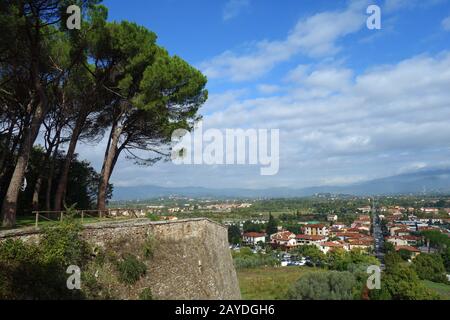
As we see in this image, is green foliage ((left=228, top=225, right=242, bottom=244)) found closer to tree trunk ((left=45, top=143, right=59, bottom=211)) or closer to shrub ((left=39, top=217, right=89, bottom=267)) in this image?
tree trunk ((left=45, top=143, right=59, bottom=211))

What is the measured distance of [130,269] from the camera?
1102cm

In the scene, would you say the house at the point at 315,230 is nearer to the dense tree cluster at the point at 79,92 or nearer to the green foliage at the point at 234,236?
Result: the green foliage at the point at 234,236

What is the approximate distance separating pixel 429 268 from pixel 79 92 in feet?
145

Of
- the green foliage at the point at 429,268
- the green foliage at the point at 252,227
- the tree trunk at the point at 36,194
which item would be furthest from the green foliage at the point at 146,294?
the green foliage at the point at 252,227

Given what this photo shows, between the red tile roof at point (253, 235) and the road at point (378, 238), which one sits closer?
the road at point (378, 238)

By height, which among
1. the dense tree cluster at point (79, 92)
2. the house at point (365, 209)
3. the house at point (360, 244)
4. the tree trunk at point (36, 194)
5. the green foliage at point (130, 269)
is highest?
the dense tree cluster at point (79, 92)

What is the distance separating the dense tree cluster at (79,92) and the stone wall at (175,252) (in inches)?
132

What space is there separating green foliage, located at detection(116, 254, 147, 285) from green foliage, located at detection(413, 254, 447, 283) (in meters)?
39.4

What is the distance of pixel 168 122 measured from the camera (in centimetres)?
1842

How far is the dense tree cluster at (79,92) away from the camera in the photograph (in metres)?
13.4

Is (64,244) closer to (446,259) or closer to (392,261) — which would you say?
(392,261)

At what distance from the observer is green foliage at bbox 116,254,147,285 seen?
1093 centimetres

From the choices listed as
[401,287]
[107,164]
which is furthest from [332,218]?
[107,164]
